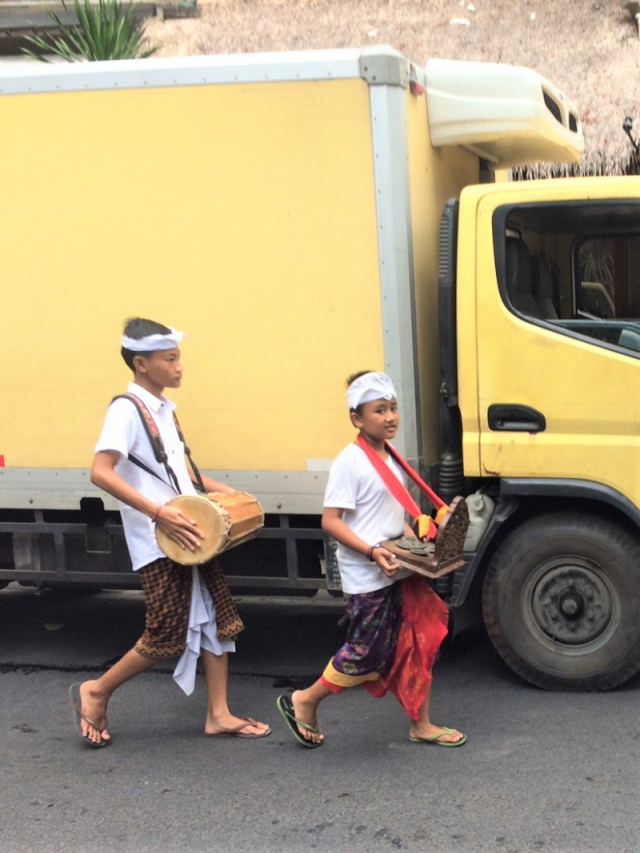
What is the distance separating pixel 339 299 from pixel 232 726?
1.89 m

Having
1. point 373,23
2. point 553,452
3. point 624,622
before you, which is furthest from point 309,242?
point 373,23

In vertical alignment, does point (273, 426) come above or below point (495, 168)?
below

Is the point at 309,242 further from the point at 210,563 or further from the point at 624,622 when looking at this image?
the point at 624,622

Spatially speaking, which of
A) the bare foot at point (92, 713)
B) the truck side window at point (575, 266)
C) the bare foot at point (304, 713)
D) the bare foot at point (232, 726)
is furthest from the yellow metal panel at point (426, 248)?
the bare foot at point (92, 713)

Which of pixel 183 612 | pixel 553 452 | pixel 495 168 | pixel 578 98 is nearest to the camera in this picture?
pixel 183 612

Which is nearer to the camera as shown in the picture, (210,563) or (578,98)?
(210,563)

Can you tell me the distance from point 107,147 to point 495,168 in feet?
7.36

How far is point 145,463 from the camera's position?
4199mm

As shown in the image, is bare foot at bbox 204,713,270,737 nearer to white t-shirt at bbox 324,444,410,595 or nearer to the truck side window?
white t-shirt at bbox 324,444,410,595

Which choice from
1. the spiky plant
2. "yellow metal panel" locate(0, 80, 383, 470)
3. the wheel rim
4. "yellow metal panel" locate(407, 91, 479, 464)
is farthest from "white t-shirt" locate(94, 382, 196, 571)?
the spiky plant

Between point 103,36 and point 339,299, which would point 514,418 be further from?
point 103,36

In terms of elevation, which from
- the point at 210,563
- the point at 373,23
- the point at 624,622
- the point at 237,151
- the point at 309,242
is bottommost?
the point at 624,622

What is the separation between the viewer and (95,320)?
4.94 metres

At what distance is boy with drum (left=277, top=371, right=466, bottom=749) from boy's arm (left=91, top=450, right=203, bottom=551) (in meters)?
0.52
